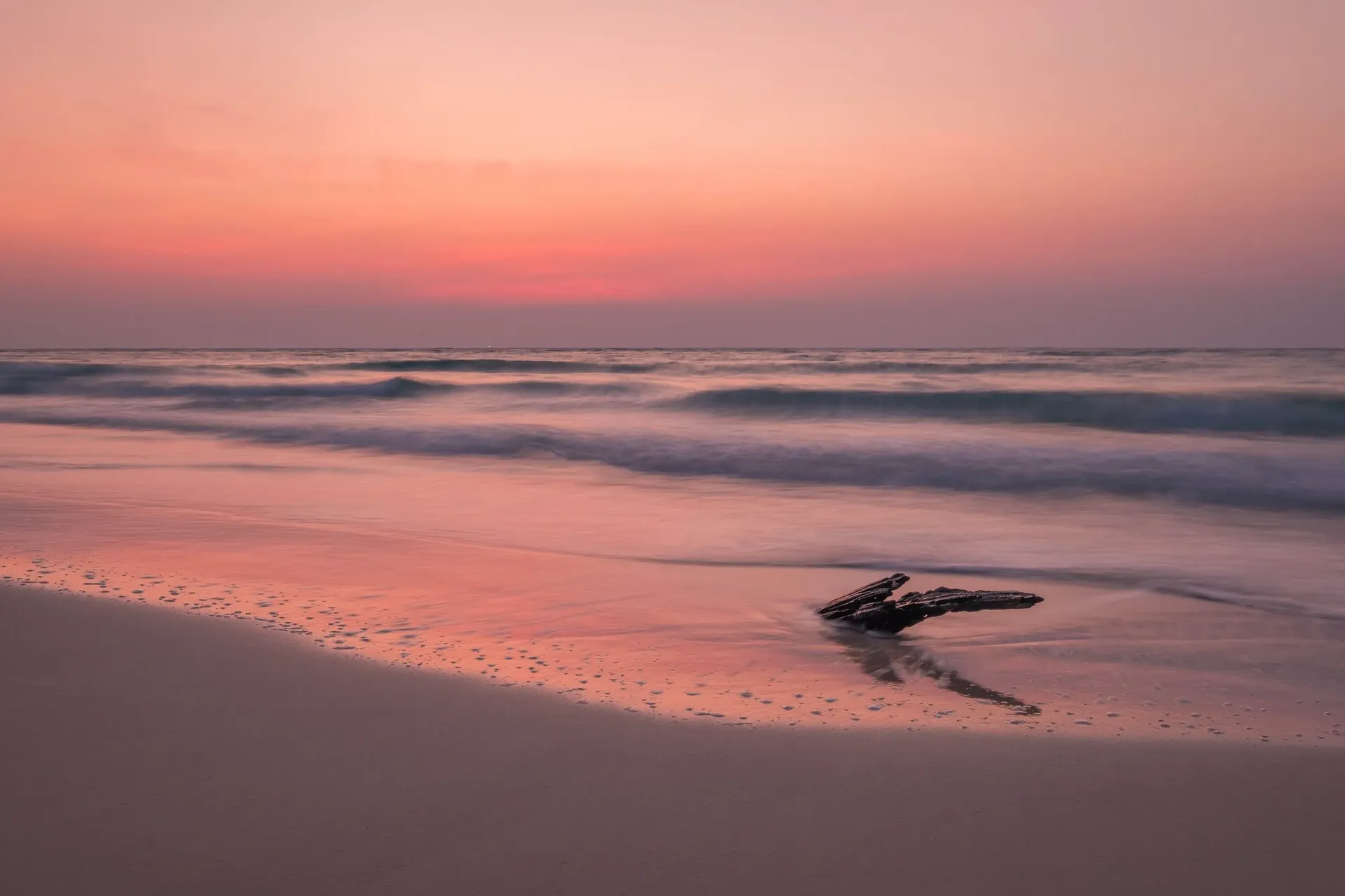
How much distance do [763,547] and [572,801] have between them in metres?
4.22

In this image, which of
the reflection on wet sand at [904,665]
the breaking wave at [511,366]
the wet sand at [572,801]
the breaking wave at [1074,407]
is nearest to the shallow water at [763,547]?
the reflection on wet sand at [904,665]

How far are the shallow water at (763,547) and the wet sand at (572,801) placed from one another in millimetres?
305

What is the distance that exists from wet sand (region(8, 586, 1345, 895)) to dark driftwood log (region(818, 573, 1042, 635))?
3.35 ft

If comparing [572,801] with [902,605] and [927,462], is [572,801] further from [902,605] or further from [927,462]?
[927,462]

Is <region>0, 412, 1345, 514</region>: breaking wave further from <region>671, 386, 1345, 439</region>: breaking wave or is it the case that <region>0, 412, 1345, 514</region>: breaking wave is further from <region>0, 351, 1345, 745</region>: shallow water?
<region>671, 386, 1345, 439</region>: breaking wave

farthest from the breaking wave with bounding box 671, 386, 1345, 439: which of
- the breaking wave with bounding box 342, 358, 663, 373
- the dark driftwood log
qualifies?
the dark driftwood log

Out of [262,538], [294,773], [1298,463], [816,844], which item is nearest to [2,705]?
[294,773]

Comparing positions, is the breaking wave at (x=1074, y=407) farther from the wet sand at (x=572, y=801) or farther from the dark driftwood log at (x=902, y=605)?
the wet sand at (x=572, y=801)

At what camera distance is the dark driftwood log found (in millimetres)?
3975

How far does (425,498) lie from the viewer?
8.73 m

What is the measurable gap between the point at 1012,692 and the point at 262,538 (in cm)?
475

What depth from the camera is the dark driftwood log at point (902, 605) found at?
397 cm

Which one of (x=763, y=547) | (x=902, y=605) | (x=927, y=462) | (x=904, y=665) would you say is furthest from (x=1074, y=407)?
(x=904, y=665)

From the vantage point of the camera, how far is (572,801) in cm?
252
